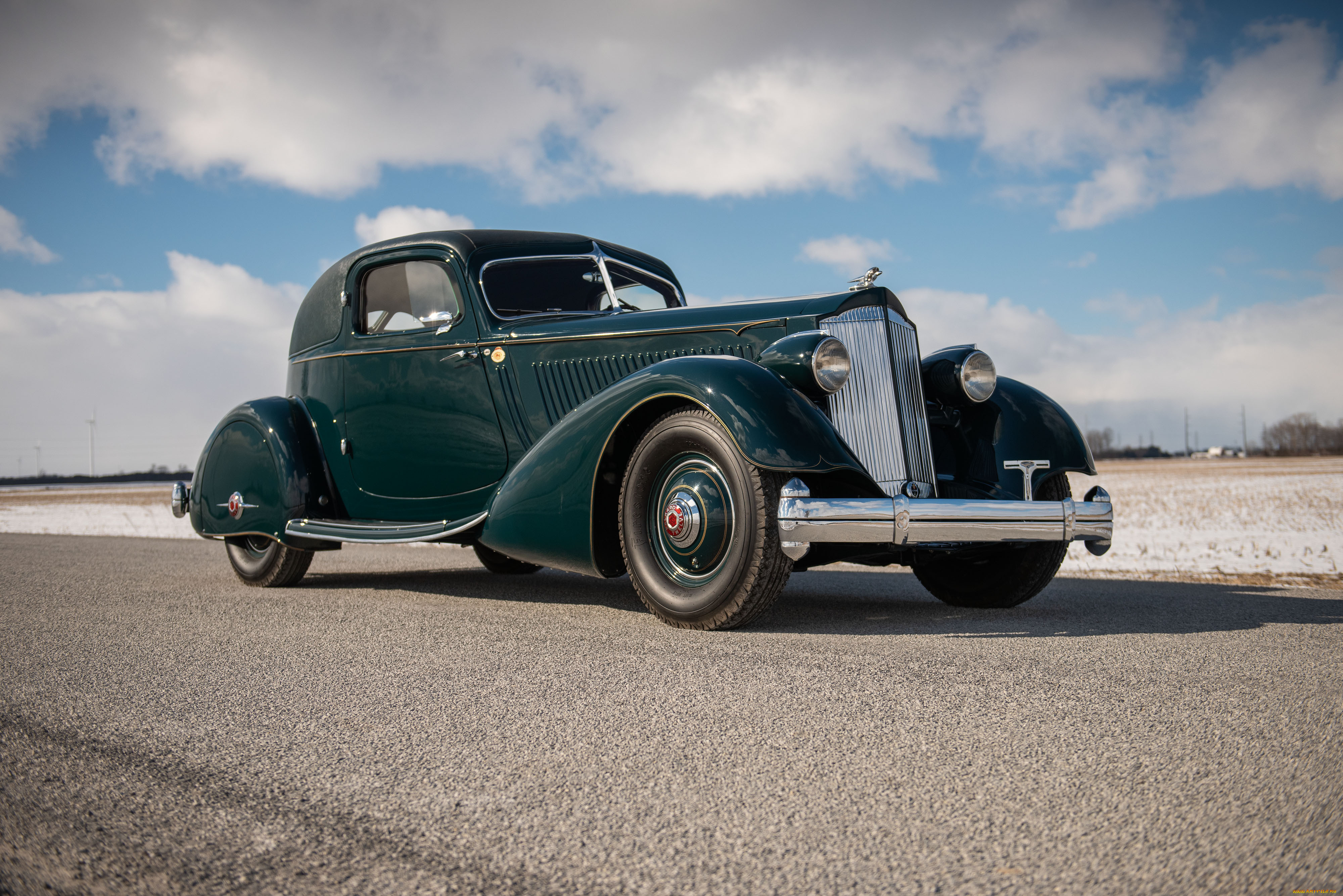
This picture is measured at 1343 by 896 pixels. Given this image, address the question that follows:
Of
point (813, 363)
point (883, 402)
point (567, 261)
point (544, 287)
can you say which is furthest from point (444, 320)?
point (883, 402)

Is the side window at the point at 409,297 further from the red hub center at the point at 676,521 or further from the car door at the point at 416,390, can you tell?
the red hub center at the point at 676,521

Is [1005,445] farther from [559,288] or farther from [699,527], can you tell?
[559,288]

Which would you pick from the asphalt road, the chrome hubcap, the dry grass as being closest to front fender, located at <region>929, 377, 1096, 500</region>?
the asphalt road

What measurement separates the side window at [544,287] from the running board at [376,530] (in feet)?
4.13

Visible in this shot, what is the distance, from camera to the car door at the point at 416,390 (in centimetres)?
491

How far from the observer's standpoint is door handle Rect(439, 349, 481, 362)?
4.89 m

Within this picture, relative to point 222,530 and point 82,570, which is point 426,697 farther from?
point 82,570

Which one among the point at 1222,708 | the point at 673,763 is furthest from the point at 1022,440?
the point at 673,763

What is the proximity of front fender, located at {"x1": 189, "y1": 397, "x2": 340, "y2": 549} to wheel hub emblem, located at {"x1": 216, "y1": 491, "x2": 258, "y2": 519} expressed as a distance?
10mm

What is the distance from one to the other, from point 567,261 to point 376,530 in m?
1.94

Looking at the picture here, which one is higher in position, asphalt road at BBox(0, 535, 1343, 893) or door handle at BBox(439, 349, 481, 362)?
door handle at BBox(439, 349, 481, 362)

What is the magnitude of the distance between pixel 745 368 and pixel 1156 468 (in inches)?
1918

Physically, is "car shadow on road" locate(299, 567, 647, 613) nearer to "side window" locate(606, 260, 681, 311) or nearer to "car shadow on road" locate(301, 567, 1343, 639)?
"car shadow on road" locate(301, 567, 1343, 639)

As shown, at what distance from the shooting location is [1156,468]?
45.5 m
